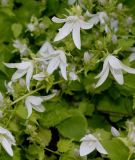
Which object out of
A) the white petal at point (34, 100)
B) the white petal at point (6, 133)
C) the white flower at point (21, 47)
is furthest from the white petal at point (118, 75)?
the white flower at point (21, 47)

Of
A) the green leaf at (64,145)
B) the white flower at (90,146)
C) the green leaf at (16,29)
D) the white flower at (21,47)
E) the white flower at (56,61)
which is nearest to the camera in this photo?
the white flower at (90,146)

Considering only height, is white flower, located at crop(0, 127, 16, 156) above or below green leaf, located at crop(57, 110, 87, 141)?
above

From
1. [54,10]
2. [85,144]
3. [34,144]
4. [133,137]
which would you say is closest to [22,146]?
[34,144]

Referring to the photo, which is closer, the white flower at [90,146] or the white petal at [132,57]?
the white flower at [90,146]

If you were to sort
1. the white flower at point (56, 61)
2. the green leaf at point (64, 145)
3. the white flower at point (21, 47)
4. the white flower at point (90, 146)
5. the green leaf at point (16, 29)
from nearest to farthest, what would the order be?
the white flower at point (90, 146), the white flower at point (56, 61), the green leaf at point (64, 145), the white flower at point (21, 47), the green leaf at point (16, 29)

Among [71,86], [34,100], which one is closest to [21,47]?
[71,86]

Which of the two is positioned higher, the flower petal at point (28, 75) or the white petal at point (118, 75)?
the flower petal at point (28, 75)

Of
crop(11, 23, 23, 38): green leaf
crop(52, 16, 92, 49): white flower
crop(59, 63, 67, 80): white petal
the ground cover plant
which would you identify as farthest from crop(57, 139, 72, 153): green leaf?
crop(11, 23, 23, 38): green leaf

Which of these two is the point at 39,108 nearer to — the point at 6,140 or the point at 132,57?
the point at 6,140

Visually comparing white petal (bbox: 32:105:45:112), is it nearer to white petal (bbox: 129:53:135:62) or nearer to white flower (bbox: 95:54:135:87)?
white flower (bbox: 95:54:135:87)

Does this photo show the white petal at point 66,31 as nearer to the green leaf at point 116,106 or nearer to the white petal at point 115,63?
the white petal at point 115,63
